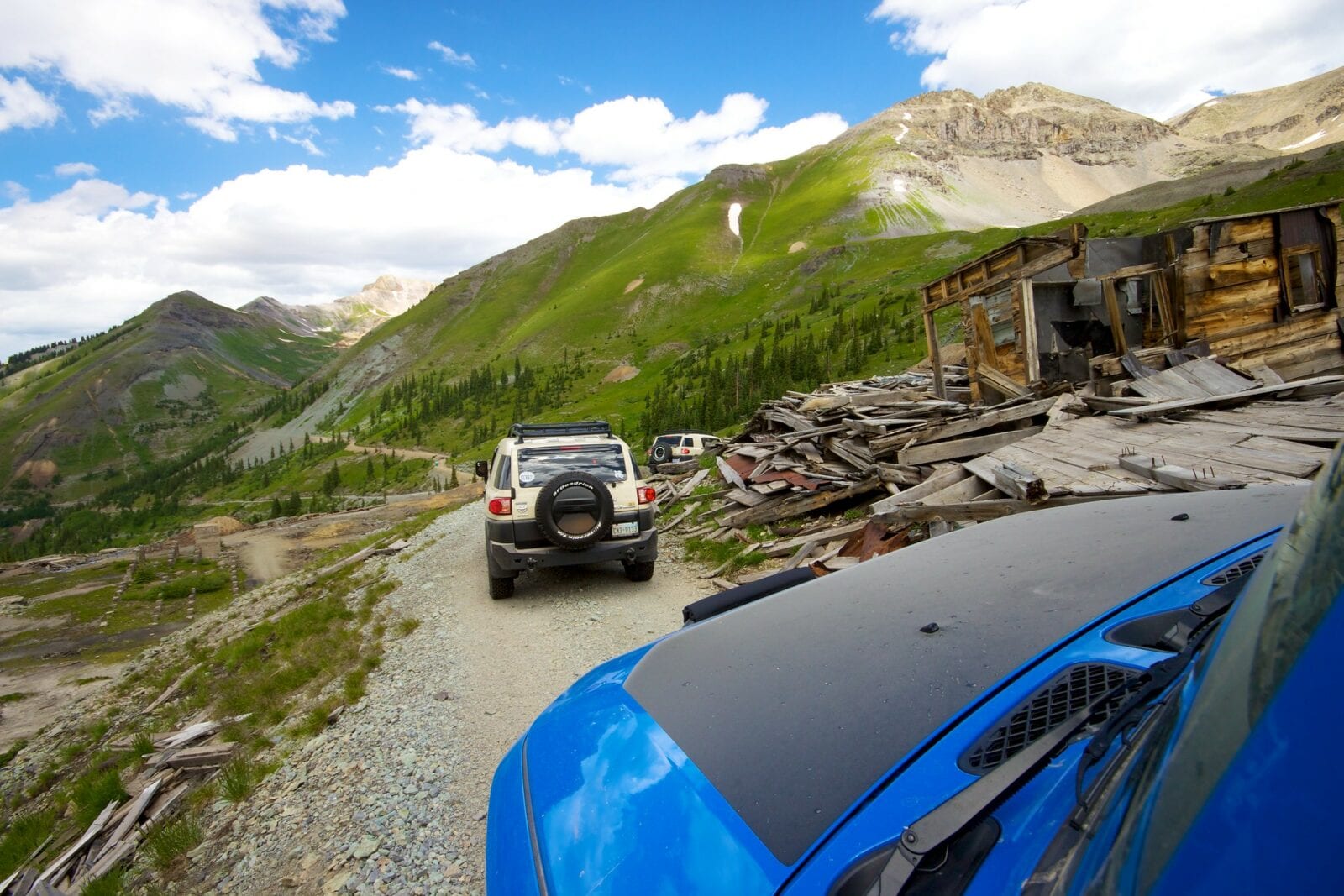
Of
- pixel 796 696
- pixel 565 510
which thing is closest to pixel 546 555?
pixel 565 510

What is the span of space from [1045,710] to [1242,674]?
1.09 metres

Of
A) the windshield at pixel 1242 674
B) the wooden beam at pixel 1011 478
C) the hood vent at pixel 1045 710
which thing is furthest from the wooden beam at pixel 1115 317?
the windshield at pixel 1242 674

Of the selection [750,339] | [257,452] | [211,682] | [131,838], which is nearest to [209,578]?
[211,682]

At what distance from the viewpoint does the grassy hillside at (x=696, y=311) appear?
5603 cm

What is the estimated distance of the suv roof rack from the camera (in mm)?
10938

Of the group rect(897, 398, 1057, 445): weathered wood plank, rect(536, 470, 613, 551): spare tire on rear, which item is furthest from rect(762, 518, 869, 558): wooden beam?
rect(536, 470, 613, 551): spare tire on rear

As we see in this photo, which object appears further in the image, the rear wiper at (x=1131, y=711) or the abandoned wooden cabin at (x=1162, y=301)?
the abandoned wooden cabin at (x=1162, y=301)

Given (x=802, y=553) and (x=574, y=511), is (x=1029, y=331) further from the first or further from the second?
(x=574, y=511)

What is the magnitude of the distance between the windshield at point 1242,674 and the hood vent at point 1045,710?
71 cm

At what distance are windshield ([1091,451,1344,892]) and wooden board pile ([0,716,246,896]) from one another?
23.4ft

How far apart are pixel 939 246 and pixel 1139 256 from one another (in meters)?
91.0

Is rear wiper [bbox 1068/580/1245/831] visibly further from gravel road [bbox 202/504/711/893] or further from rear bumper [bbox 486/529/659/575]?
rear bumper [bbox 486/529/659/575]

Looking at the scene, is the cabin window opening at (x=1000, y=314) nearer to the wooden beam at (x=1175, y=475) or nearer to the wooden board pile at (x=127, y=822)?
the wooden beam at (x=1175, y=475)

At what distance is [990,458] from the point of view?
9.36 metres
